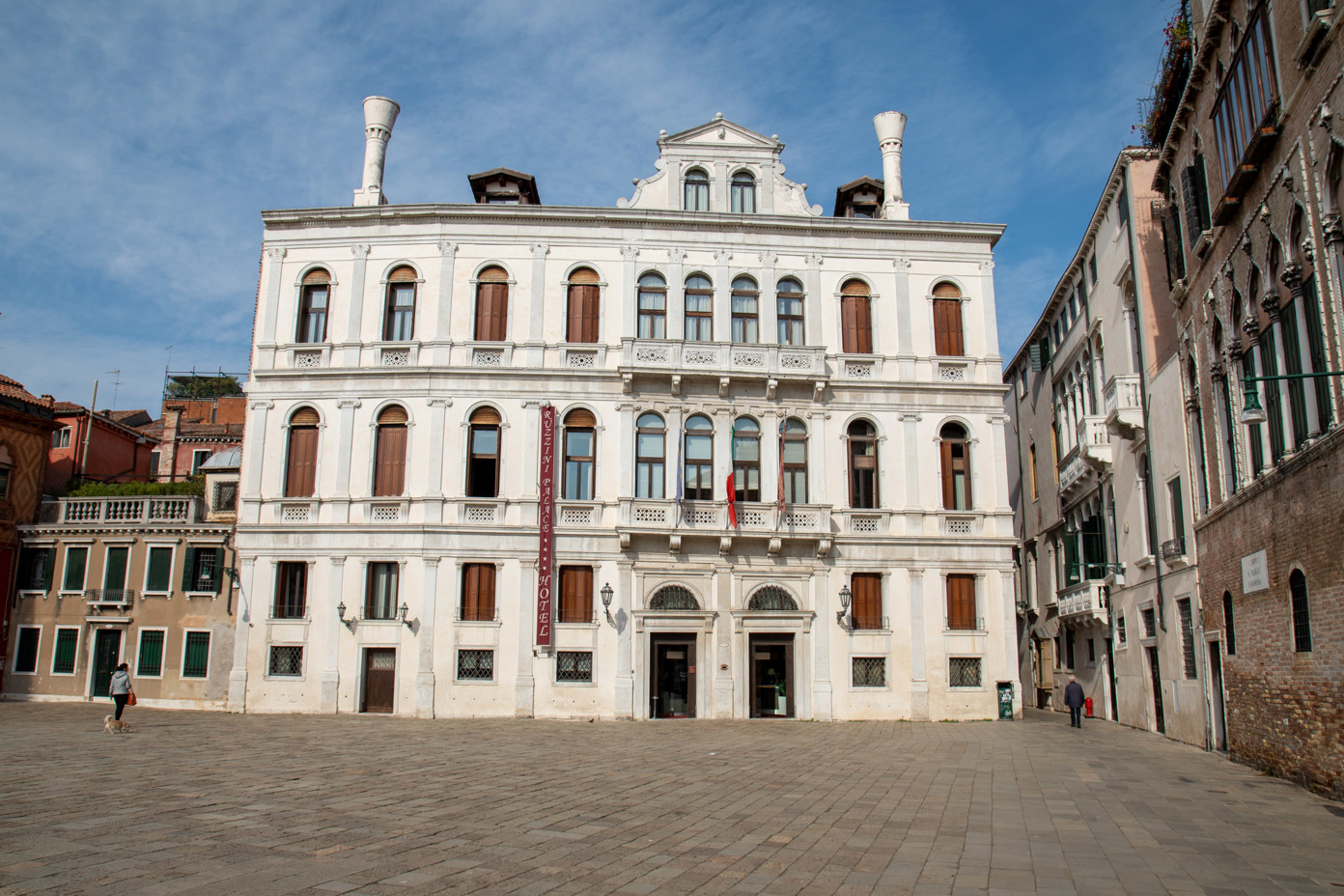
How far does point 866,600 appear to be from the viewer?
28.7 m

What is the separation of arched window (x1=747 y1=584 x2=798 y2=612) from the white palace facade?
0.21ft

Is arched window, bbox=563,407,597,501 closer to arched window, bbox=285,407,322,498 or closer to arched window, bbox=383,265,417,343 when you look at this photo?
arched window, bbox=383,265,417,343

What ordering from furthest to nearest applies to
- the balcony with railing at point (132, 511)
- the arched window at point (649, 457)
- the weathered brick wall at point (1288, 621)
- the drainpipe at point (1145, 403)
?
the balcony with railing at point (132, 511), the arched window at point (649, 457), the drainpipe at point (1145, 403), the weathered brick wall at point (1288, 621)

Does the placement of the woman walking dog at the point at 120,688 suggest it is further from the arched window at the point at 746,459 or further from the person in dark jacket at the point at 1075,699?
the person in dark jacket at the point at 1075,699

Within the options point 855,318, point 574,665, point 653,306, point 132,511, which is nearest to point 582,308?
point 653,306

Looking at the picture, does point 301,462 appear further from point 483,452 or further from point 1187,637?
point 1187,637

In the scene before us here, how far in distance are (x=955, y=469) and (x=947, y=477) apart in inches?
15.3

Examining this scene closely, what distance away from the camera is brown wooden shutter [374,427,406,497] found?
94.8 ft

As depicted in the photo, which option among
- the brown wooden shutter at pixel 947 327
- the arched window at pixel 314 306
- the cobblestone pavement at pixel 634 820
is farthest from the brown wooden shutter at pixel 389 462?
the brown wooden shutter at pixel 947 327

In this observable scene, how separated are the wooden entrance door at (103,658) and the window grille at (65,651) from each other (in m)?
0.78

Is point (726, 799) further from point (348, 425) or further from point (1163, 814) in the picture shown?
point (348, 425)

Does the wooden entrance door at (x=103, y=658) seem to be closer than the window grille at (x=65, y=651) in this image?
Yes

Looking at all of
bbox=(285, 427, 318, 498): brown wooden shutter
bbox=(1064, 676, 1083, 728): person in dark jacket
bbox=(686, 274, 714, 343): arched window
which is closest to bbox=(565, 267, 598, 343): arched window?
bbox=(686, 274, 714, 343): arched window

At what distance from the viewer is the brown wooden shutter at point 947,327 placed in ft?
100
